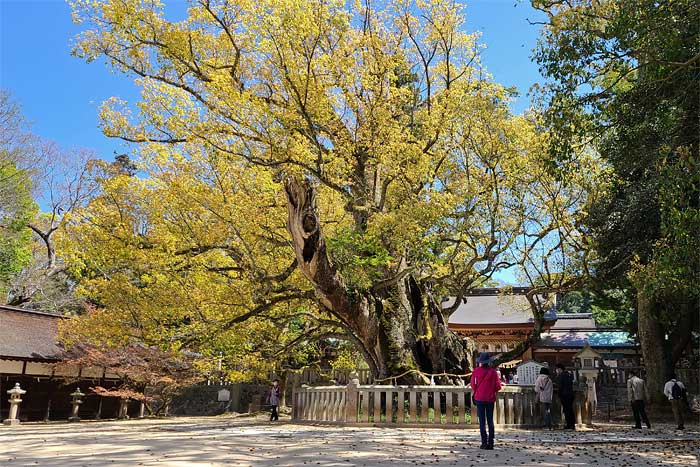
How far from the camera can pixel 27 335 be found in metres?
18.2

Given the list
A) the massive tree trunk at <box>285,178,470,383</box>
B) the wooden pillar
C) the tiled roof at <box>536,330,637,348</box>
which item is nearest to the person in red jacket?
the massive tree trunk at <box>285,178,470,383</box>

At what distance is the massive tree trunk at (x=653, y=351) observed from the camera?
1432cm

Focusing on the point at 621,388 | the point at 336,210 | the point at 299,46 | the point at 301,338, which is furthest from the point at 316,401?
the point at 621,388

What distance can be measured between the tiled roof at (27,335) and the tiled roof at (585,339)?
66.7 feet

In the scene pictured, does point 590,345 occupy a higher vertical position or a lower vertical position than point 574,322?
lower

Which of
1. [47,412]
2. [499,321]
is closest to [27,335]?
[47,412]

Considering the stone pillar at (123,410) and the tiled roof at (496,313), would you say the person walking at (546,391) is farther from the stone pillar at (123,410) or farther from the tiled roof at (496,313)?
the stone pillar at (123,410)

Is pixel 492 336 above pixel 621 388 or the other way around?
above

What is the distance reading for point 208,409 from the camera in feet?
76.3

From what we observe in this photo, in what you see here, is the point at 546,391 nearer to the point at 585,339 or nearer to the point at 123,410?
the point at 123,410

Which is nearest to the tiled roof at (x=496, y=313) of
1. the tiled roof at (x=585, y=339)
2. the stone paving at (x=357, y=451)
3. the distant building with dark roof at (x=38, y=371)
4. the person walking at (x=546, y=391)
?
the tiled roof at (x=585, y=339)

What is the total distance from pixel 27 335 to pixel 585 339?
76.9ft

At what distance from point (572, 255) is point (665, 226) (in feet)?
24.6

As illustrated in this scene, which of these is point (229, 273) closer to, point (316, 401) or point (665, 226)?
point (316, 401)
